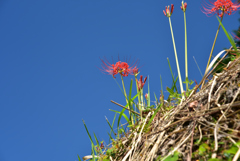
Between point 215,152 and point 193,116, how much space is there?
0.30m

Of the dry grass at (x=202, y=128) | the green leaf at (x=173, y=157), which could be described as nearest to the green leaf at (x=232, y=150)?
the dry grass at (x=202, y=128)

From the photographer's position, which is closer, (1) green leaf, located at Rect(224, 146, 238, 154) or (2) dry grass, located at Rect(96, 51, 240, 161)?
(1) green leaf, located at Rect(224, 146, 238, 154)

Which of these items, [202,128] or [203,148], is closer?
[203,148]

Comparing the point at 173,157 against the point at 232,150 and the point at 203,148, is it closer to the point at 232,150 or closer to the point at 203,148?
the point at 203,148

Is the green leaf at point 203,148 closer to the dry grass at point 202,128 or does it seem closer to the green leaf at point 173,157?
the dry grass at point 202,128

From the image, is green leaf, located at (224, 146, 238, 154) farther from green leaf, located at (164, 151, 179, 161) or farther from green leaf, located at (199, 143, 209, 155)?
green leaf, located at (164, 151, 179, 161)

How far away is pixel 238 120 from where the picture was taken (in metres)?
1.59

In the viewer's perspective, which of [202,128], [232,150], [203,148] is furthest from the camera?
[202,128]

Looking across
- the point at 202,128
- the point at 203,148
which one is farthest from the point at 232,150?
the point at 202,128

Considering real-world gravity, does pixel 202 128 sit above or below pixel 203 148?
above

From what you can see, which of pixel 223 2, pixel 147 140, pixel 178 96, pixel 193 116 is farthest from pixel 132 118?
pixel 223 2

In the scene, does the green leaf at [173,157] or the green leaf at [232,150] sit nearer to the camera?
the green leaf at [232,150]

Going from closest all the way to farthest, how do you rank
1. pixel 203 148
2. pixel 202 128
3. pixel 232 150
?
pixel 232 150 < pixel 203 148 < pixel 202 128

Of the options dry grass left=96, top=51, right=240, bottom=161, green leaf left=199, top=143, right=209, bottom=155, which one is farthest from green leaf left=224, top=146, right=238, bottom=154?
green leaf left=199, top=143, right=209, bottom=155
